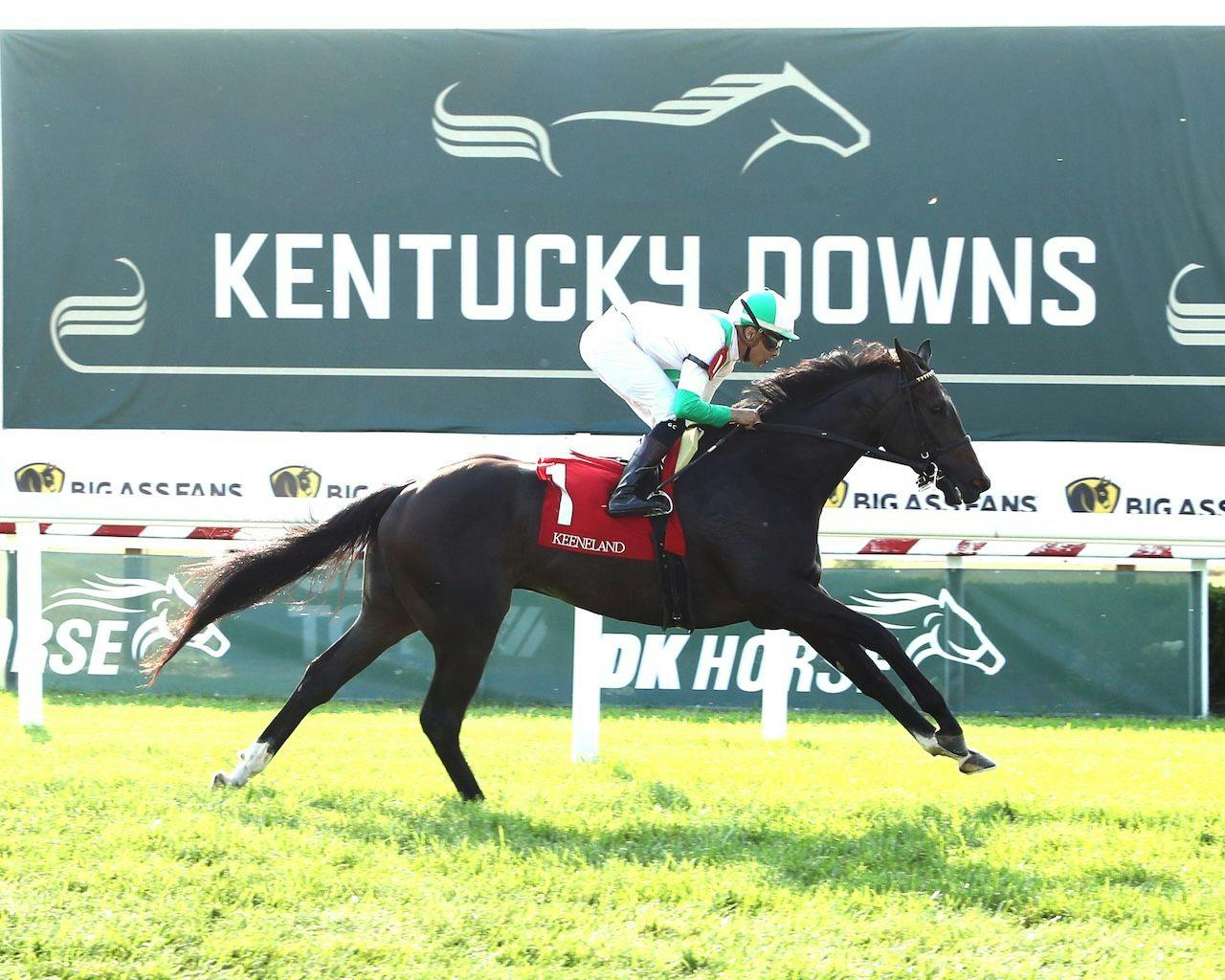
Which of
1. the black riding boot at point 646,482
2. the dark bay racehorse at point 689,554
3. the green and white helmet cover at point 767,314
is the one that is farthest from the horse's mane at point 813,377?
the black riding boot at point 646,482

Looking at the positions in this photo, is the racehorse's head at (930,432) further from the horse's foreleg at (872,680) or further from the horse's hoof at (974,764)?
the horse's hoof at (974,764)

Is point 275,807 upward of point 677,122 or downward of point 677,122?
downward

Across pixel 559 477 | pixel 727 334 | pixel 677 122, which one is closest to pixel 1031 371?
pixel 677 122

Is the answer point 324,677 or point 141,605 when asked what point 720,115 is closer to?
point 324,677

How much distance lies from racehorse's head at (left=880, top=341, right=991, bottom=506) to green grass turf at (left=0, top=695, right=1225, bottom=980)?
1.24 meters

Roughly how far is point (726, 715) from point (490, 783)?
2.97 metres

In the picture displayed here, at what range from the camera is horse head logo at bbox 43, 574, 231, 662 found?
343 inches

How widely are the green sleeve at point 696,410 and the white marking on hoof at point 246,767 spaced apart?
6.93 feet

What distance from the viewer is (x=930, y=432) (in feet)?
18.0

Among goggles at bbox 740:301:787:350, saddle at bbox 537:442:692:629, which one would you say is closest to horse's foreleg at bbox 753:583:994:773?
saddle at bbox 537:442:692:629

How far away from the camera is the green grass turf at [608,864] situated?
134 inches

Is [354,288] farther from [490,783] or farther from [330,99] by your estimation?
[490,783]

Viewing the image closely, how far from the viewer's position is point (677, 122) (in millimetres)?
7645

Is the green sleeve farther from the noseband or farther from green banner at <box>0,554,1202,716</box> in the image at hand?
green banner at <box>0,554,1202,716</box>
